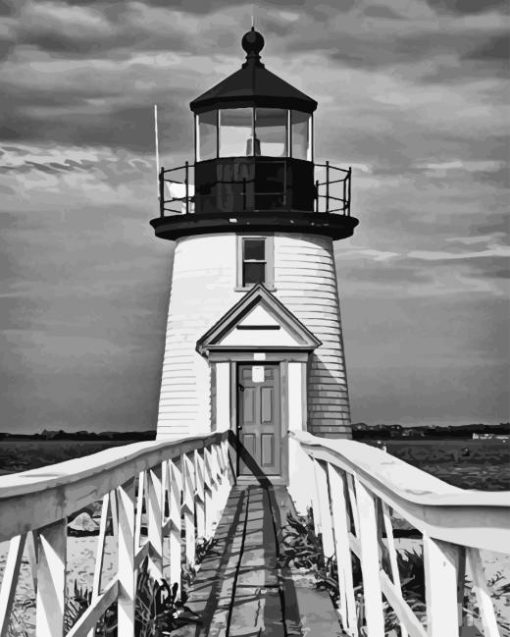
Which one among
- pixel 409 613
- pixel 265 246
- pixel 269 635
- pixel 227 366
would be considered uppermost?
pixel 265 246

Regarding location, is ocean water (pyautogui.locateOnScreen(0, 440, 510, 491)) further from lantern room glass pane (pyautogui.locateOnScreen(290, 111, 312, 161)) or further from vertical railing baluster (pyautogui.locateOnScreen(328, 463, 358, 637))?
vertical railing baluster (pyautogui.locateOnScreen(328, 463, 358, 637))

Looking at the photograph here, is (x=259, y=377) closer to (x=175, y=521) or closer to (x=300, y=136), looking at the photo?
(x=300, y=136)

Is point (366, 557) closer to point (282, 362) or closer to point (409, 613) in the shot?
point (409, 613)

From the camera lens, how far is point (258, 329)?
68.3 feet

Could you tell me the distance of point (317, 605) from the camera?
7.97 metres

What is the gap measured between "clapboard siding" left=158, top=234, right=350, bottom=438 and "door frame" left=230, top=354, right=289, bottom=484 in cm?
138

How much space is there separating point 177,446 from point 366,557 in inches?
134

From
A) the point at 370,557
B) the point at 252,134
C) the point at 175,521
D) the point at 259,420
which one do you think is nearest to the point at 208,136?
the point at 252,134

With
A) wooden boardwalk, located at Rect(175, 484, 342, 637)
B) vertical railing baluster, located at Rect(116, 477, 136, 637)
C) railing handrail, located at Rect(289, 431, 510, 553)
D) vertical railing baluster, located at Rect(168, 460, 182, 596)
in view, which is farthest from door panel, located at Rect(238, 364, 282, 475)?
railing handrail, located at Rect(289, 431, 510, 553)

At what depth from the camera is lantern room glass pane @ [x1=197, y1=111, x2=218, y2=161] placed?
75.7ft

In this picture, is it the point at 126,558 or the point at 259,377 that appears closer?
the point at 126,558

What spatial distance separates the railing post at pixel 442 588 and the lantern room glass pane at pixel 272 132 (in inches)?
786

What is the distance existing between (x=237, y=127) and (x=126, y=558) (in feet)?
58.7

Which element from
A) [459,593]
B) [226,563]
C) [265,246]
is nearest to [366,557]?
[459,593]
